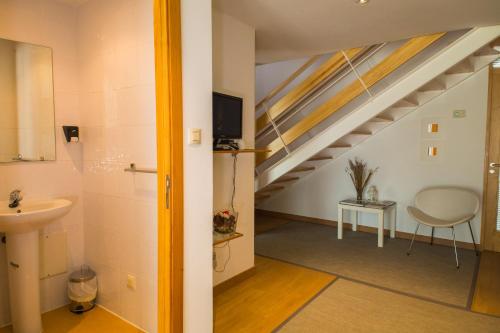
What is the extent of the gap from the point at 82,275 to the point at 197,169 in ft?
4.65

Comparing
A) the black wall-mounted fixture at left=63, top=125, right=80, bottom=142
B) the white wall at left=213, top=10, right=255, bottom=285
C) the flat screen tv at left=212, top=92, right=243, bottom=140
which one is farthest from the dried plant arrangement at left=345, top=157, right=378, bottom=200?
the black wall-mounted fixture at left=63, top=125, right=80, bottom=142

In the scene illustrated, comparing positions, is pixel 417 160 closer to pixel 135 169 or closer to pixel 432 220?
pixel 432 220

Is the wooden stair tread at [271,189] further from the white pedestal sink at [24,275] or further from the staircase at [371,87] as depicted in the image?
the white pedestal sink at [24,275]

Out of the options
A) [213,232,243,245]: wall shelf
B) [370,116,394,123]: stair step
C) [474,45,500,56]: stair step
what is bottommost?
[213,232,243,245]: wall shelf

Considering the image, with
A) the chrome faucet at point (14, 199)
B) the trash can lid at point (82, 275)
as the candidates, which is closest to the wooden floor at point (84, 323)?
the trash can lid at point (82, 275)

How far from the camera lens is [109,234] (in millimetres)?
2455

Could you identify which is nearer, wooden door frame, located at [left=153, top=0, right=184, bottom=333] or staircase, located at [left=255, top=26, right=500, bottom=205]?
wooden door frame, located at [left=153, top=0, right=184, bottom=333]

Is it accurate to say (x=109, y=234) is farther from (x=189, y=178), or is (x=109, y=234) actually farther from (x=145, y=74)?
(x=145, y=74)

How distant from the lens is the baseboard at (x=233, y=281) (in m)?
2.81

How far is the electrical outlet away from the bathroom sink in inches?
25.3

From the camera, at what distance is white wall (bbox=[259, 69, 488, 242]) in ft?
12.9

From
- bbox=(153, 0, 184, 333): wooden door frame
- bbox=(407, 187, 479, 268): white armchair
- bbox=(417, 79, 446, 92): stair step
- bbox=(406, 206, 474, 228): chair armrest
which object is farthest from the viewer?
bbox=(417, 79, 446, 92): stair step

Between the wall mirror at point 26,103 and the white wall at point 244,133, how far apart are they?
50.0 inches

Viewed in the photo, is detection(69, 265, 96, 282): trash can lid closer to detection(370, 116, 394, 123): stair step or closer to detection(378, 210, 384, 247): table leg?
detection(378, 210, 384, 247): table leg
